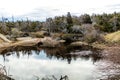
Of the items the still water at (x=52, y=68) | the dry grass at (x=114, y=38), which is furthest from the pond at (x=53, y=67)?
the dry grass at (x=114, y=38)

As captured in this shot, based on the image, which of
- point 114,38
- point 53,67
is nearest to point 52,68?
point 53,67

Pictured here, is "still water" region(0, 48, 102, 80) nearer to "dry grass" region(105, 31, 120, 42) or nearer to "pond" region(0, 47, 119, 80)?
"pond" region(0, 47, 119, 80)

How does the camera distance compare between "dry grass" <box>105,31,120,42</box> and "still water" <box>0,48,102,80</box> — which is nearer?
"still water" <box>0,48,102,80</box>

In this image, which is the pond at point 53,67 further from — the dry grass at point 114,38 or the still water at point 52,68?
the dry grass at point 114,38

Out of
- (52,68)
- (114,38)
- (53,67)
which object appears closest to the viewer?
(52,68)

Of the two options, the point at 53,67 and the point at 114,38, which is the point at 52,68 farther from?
the point at 114,38

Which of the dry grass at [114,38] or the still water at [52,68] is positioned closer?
the still water at [52,68]

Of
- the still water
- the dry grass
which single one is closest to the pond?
the still water

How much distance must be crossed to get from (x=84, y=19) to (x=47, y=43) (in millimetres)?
34007

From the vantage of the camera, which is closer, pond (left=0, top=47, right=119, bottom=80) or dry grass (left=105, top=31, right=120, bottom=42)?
pond (left=0, top=47, right=119, bottom=80)

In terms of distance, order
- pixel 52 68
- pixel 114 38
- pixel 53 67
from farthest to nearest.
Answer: pixel 114 38
pixel 53 67
pixel 52 68

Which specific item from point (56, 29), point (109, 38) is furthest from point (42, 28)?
point (109, 38)

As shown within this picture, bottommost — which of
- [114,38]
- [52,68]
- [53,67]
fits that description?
[114,38]

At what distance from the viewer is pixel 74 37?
3824 inches
